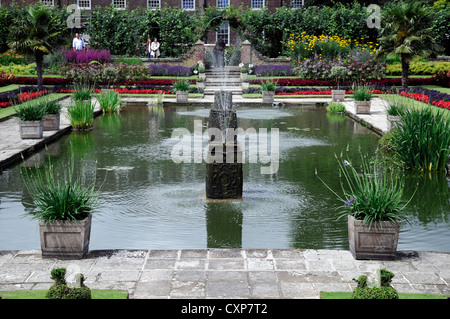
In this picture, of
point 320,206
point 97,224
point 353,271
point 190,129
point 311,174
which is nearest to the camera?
point 353,271

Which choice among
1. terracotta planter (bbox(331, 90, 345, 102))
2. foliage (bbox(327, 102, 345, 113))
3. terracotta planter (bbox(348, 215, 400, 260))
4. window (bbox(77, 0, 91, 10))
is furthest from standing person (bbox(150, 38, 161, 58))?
terracotta planter (bbox(348, 215, 400, 260))

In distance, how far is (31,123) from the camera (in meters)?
14.4

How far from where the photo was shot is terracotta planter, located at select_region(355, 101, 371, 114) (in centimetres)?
1981

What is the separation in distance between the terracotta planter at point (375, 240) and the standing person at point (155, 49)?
3168 cm

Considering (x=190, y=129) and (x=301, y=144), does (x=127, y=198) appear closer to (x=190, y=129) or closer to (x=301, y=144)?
(x=301, y=144)

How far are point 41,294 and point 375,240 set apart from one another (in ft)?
11.6

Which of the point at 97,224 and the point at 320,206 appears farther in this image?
the point at 320,206

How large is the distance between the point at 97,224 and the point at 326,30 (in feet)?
106

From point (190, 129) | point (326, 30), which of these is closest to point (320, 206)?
point (190, 129)

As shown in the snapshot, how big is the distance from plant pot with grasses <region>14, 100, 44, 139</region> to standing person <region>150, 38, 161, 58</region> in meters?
22.9

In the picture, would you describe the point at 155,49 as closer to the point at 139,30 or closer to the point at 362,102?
the point at 139,30

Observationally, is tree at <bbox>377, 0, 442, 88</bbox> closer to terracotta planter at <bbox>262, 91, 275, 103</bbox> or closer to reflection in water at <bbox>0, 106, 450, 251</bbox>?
terracotta planter at <bbox>262, 91, 275, 103</bbox>

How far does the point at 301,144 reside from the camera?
48.7ft

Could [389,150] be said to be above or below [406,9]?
below
